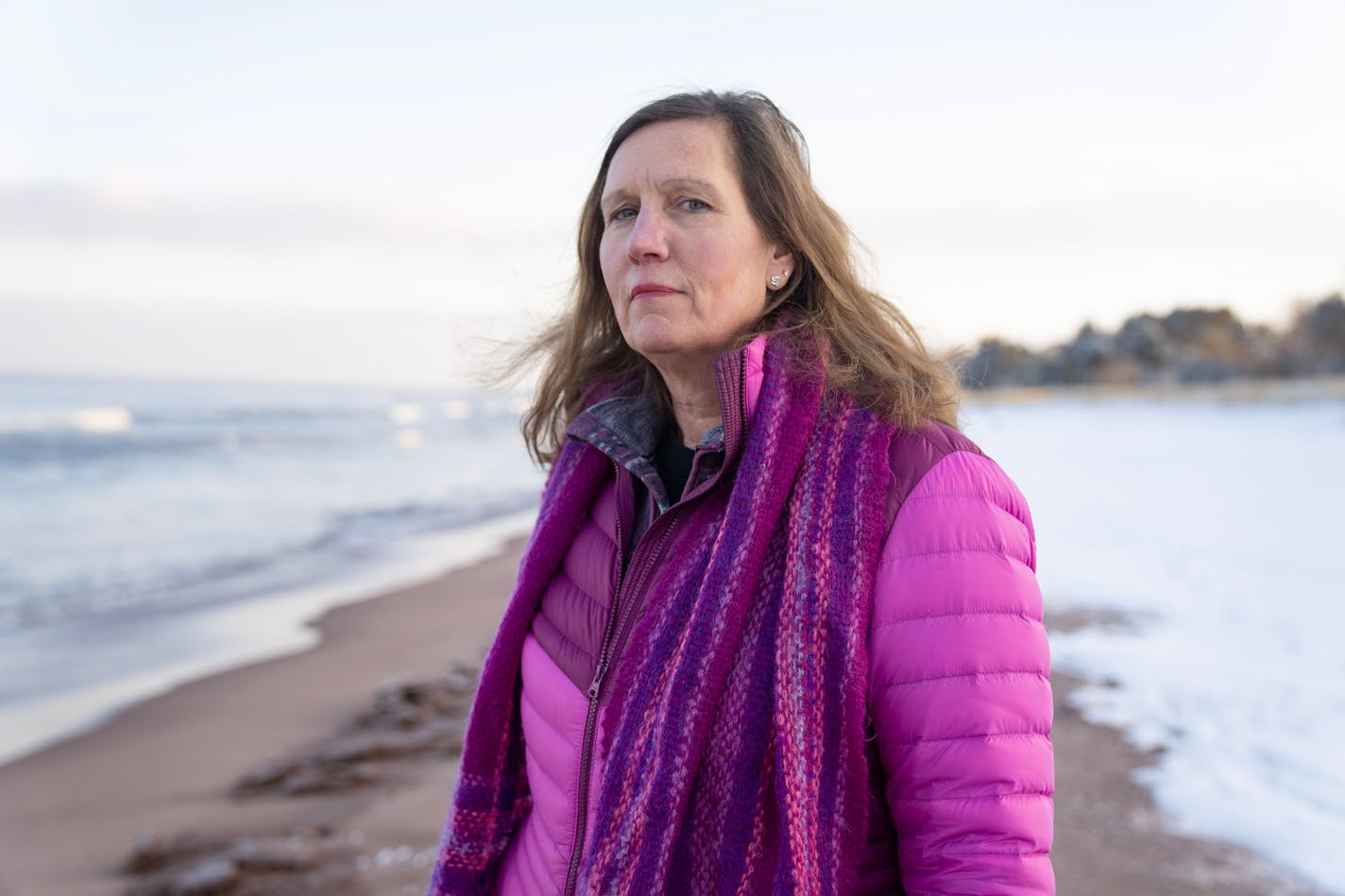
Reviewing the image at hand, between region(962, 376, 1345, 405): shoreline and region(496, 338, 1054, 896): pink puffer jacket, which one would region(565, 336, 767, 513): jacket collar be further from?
region(962, 376, 1345, 405): shoreline

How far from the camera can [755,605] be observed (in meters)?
1.47

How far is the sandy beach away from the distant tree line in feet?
49.4

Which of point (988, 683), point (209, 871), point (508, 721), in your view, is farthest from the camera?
point (209, 871)

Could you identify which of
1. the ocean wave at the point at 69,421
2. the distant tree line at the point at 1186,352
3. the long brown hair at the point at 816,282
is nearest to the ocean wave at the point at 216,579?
the long brown hair at the point at 816,282

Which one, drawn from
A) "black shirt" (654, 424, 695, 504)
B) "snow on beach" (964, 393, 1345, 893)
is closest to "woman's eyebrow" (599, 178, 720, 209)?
"black shirt" (654, 424, 695, 504)

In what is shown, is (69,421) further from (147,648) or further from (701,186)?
(701,186)

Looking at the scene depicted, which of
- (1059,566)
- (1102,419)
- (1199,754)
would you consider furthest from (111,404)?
(1199,754)

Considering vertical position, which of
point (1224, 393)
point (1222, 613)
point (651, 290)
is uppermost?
point (651, 290)

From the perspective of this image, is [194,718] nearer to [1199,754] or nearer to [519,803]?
[519,803]

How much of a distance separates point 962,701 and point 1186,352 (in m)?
34.3

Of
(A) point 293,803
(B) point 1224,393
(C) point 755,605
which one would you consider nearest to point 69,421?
(A) point 293,803

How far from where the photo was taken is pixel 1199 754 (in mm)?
4230

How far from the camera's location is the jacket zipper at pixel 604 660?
1.60 metres

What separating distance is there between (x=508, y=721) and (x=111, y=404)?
1525 inches
